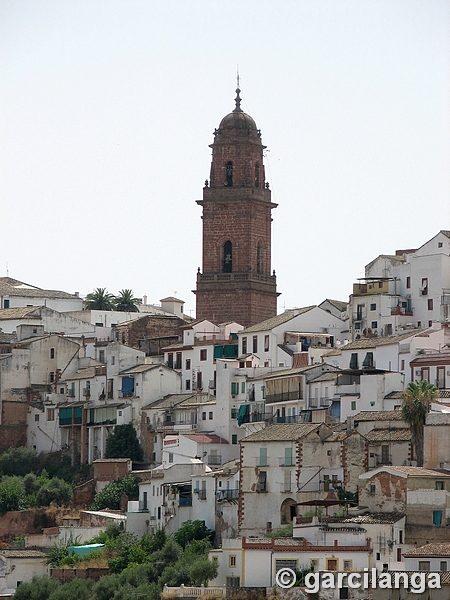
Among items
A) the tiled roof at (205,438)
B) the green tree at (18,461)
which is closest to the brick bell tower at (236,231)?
the green tree at (18,461)

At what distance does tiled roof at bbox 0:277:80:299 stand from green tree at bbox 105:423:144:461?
29.2m

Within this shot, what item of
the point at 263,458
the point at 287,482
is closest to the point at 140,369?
the point at 263,458

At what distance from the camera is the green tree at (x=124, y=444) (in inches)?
4166

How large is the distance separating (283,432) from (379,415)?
4156 mm

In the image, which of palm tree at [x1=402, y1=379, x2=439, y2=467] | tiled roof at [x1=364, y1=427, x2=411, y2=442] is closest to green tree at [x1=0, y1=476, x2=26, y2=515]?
tiled roof at [x1=364, y1=427, x2=411, y2=442]

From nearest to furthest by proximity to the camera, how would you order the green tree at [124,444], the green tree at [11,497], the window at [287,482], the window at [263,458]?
the window at [287,482]
the window at [263,458]
the green tree at [11,497]
the green tree at [124,444]

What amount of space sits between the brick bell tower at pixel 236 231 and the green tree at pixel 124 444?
1564 centimetres

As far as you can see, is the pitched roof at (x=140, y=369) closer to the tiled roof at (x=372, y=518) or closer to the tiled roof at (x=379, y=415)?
the tiled roof at (x=379, y=415)

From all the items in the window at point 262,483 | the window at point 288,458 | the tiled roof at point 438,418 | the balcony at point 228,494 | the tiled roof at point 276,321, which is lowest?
the balcony at point 228,494

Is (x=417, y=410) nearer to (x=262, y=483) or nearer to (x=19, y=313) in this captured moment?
(x=262, y=483)

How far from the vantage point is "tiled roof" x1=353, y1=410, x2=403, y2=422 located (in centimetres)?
8962

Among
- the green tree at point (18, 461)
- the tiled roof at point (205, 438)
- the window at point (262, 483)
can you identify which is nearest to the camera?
the window at point (262, 483)

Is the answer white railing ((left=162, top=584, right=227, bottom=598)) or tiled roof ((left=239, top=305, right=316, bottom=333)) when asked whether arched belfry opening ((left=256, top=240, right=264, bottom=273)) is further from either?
white railing ((left=162, top=584, right=227, bottom=598))

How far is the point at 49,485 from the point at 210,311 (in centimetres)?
2025
